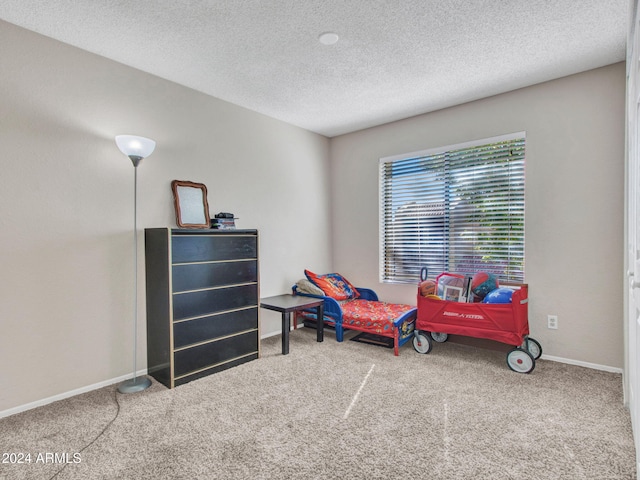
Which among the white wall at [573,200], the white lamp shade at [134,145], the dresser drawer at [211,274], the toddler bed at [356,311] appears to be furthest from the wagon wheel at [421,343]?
the white lamp shade at [134,145]

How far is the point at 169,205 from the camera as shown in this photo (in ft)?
10.3

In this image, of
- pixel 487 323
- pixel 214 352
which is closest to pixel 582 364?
pixel 487 323

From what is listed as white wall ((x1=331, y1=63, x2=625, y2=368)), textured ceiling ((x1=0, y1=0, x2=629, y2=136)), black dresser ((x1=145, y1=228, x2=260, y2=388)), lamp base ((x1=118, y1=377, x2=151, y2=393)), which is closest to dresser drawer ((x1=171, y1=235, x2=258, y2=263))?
black dresser ((x1=145, y1=228, x2=260, y2=388))

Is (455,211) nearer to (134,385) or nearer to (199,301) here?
(199,301)

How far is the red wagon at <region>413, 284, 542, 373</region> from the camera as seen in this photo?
112 inches

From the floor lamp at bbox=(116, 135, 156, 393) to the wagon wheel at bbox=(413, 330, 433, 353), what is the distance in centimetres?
236

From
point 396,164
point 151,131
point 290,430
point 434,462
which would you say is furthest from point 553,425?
point 151,131

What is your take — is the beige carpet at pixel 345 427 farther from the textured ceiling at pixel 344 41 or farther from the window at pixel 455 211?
the textured ceiling at pixel 344 41

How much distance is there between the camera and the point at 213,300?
2.95 metres

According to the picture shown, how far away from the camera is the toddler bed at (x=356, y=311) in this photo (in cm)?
340

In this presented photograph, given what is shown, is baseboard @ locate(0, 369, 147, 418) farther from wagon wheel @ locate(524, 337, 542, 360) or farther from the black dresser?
wagon wheel @ locate(524, 337, 542, 360)

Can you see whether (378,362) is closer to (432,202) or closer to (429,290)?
(429,290)

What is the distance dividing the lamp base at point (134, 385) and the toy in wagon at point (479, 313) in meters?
2.38

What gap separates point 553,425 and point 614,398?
2.28 ft
